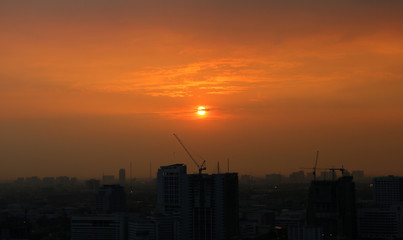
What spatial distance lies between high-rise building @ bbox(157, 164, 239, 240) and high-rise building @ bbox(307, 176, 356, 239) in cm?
1131

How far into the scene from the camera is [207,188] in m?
61.2

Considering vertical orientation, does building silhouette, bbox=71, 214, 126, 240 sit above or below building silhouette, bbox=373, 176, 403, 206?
below

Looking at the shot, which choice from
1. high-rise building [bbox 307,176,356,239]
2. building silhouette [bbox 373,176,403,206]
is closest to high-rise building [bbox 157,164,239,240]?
high-rise building [bbox 307,176,356,239]

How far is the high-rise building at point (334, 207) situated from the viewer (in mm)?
68000

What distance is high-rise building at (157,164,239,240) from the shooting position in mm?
59719

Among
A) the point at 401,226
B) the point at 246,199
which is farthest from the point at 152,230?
the point at 246,199

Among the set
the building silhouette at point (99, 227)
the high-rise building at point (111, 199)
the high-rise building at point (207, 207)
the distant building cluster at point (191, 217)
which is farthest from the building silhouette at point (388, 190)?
the building silhouette at point (99, 227)

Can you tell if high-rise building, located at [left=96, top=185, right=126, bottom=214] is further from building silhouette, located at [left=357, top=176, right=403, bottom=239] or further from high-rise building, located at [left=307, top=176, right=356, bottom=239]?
building silhouette, located at [left=357, top=176, right=403, bottom=239]

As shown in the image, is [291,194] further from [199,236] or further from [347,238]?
[199,236]

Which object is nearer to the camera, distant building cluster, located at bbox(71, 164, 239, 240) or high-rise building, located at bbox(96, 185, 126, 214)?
distant building cluster, located at bbox(71, 164, 239, 240)

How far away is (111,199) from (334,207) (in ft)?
125

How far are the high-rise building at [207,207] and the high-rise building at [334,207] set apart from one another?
11306mm

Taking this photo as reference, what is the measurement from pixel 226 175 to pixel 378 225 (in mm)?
24697

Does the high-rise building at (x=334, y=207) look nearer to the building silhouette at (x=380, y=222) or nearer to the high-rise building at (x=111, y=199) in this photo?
the building silhouette at (x=380, y=222)
